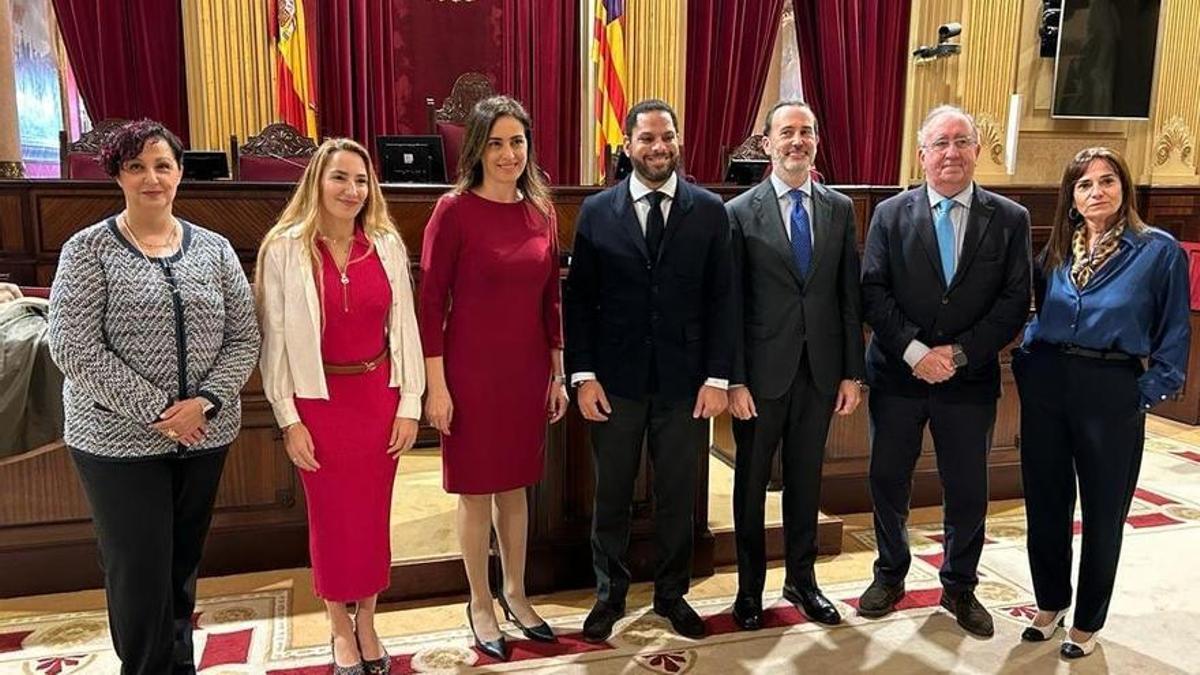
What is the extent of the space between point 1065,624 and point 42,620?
3225 millimetres

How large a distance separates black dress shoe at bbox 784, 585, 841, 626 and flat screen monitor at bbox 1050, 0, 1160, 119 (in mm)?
5631

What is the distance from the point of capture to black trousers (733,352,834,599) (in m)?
2.70

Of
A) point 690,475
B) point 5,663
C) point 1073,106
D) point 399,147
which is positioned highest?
point 1073,106

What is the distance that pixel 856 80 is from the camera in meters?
7.07

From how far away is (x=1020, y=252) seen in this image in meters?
2.64

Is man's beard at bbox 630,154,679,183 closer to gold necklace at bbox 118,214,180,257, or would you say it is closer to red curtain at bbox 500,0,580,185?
gold necklace at bbox 118,214,180,257

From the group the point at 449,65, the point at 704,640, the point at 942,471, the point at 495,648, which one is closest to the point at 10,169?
the point at 449,65

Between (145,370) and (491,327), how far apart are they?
851 millimetres

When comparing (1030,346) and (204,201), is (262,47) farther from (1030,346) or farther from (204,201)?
(1030,346)

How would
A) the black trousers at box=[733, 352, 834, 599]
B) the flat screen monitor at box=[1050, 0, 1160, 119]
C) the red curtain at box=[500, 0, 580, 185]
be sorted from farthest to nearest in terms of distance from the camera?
the flat screen monitor at box=[1050, 0, 1160, 119]
the red curtain at box=[500, 0, 580, 185]
the black trousers at box=[733, 352, 834, 599]

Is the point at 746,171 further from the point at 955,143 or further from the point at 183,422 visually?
the point at 183,422

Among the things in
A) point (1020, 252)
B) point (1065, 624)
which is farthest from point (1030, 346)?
point (1065, 624)

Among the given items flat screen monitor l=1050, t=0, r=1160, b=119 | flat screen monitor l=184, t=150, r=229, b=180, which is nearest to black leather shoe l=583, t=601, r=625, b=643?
flat screen monitor l=184, t=150, r=229, b=180

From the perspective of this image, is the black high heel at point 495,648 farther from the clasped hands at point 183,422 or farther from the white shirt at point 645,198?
the white shirt at point 645,198
